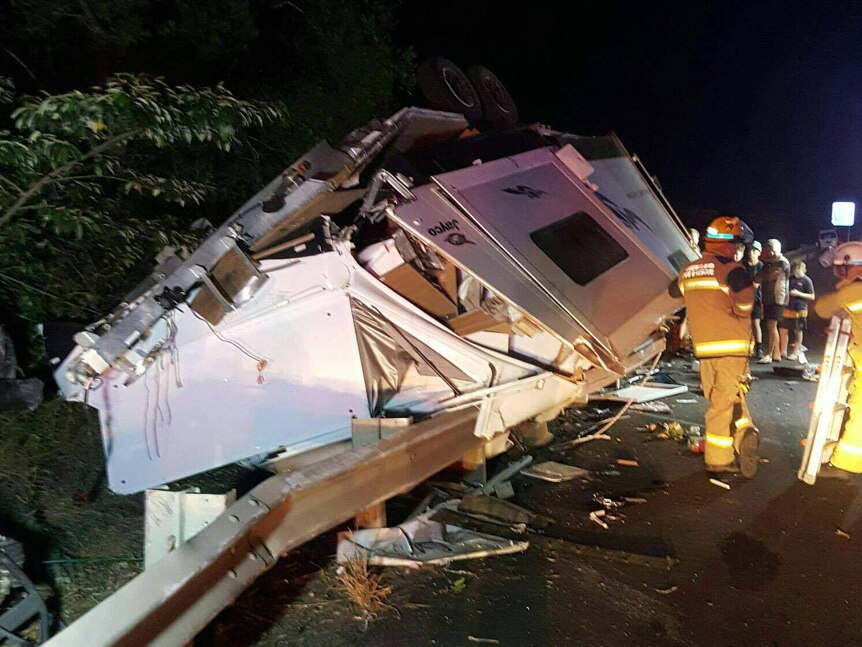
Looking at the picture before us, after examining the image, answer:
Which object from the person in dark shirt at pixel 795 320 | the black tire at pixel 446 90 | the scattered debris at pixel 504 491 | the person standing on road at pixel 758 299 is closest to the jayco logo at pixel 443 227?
the black tire at pixel 446 90

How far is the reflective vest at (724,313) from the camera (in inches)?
178

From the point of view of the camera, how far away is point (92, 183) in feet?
14.4

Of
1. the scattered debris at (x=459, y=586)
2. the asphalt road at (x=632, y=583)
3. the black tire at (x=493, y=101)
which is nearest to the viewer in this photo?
the asphalt road at (x=632, y=583)

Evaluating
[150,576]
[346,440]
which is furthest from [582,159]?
[150,576]

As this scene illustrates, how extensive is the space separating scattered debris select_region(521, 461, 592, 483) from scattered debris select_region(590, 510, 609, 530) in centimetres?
52

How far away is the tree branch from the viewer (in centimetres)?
375

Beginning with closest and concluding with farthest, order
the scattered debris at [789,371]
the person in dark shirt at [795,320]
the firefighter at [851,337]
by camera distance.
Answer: the firefighter at [851,337]
the scattered debris at [789,371]
the person in dark shirt at [795,320]

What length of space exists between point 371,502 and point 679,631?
1.52 metres

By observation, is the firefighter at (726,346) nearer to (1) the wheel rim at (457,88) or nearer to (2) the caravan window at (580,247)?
(2) the caravan window at (580,247)

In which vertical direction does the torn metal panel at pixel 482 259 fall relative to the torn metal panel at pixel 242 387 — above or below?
above

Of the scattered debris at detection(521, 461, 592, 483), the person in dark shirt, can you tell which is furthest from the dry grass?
the person in dark shirt

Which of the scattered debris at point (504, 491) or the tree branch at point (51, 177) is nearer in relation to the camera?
the tree branch at point (51, 177)

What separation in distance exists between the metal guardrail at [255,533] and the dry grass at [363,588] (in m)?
0.26

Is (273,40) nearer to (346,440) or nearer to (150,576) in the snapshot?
(346,440)
